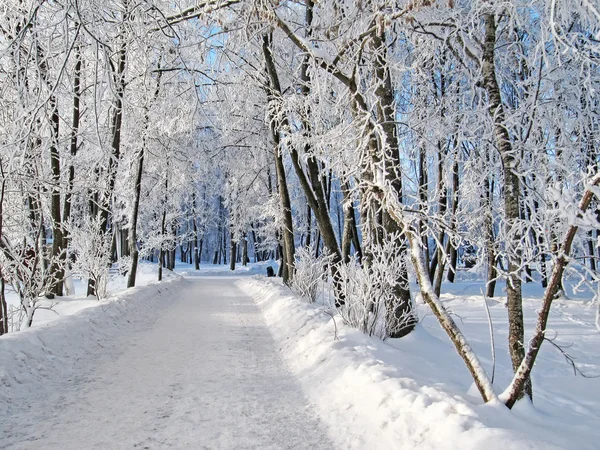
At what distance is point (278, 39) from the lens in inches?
458

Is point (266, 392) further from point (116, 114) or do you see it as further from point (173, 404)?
point (116, 114)

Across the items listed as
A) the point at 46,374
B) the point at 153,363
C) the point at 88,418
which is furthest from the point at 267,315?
the point at 88,418

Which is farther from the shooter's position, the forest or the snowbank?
the forest

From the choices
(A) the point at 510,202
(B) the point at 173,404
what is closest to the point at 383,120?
(A) the point at 510,202

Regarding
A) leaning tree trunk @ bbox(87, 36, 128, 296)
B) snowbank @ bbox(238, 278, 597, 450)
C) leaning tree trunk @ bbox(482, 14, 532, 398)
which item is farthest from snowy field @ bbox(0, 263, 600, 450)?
leaning tree trunk @ bbox(87, 36, 128, 296)

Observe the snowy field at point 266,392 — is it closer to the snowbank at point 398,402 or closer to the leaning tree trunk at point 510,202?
the snowbank at point 398,402

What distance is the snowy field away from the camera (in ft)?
9.65

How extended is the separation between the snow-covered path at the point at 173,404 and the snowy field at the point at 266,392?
0.05 ft

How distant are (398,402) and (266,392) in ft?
4.74

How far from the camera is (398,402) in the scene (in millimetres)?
3229

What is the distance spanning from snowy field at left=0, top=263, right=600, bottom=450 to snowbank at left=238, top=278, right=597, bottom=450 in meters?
0.01

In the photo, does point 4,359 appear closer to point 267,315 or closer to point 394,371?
point 394,371

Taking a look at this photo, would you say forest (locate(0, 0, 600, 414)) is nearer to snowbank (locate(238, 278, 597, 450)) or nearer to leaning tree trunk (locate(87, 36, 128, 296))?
leaning tree trunk (locate(87, 36, 128, 296))

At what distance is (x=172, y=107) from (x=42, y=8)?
860 cm
